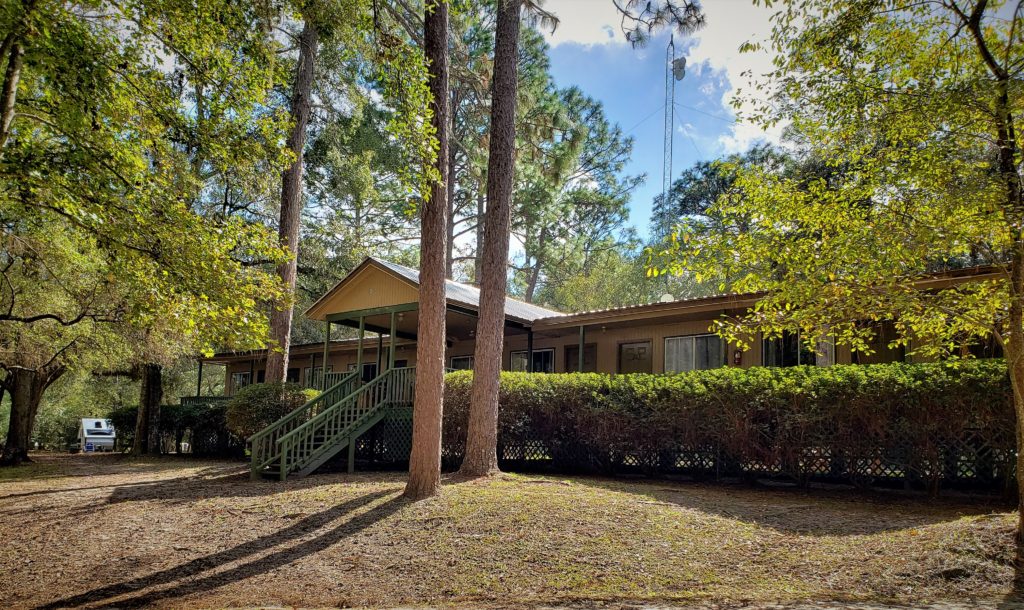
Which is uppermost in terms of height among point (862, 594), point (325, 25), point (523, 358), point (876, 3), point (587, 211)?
point (587, 211)

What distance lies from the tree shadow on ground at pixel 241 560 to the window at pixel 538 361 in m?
9.45

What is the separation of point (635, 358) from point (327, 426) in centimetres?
735

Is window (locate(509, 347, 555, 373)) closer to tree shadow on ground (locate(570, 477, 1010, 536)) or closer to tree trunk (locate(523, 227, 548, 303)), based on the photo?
tree shadow on ground (locate(570, 477, 1010, 536))

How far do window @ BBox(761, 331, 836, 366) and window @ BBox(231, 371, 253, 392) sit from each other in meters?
21.3

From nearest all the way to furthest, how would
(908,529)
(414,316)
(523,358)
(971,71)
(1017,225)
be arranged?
1. (1017,225)
2. (971,71)
3. (908,529)
4. (414,316)
5. (523,358)

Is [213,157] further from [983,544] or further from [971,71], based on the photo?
[983,544]

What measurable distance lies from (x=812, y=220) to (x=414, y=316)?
1131 cm

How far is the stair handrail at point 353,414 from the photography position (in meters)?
10.9

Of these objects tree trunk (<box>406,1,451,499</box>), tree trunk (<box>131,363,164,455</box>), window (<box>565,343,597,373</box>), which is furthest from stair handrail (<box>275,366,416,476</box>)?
tree trunk (<box>131,363,164,455</box>)

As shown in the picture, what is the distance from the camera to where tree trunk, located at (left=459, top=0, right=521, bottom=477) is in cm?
1012

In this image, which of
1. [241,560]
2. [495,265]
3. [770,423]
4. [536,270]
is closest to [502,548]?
[241,560]

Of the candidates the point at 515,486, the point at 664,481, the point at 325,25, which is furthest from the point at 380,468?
the point at 325,25

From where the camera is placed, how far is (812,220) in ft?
A: 21.7

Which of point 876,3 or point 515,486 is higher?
point 876,3
